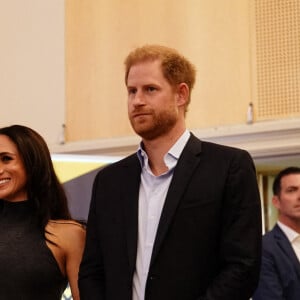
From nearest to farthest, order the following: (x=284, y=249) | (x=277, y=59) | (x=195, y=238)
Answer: (x=195, y=238) → (x=284, y=249) → (x=277, y=59)

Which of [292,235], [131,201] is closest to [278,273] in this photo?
[292,235]

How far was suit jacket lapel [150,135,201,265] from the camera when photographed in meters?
2.27

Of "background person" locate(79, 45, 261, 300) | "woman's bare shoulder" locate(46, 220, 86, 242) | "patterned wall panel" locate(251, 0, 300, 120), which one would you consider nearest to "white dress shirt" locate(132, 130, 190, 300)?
"background person" locate(79, 45, 261, 300)

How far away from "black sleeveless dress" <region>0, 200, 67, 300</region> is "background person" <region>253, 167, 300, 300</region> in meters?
1.35

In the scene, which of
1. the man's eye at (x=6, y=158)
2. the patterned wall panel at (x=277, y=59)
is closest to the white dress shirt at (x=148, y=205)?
the man's eye at (x=6, y=158)

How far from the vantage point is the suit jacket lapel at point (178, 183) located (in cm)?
227

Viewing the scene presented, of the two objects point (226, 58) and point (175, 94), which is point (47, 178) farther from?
point (226, 58)

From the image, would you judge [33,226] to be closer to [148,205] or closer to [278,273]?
[148,205]

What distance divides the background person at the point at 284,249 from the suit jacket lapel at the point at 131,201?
1.42m

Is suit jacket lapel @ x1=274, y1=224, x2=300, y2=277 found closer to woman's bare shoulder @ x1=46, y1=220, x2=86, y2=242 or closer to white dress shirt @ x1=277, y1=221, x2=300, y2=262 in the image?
white dress shirt @ x1=277, y1=221, x2=300, y2=262

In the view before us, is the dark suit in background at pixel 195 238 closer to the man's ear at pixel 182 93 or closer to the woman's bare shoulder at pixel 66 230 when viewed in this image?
the man's ear at pixel 182 93

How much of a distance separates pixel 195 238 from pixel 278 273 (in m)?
1.58

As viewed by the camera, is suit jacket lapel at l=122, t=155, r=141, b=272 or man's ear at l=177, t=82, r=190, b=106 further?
man's ear at l=177, t=82, r=190, b=106

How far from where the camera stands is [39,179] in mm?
2762
